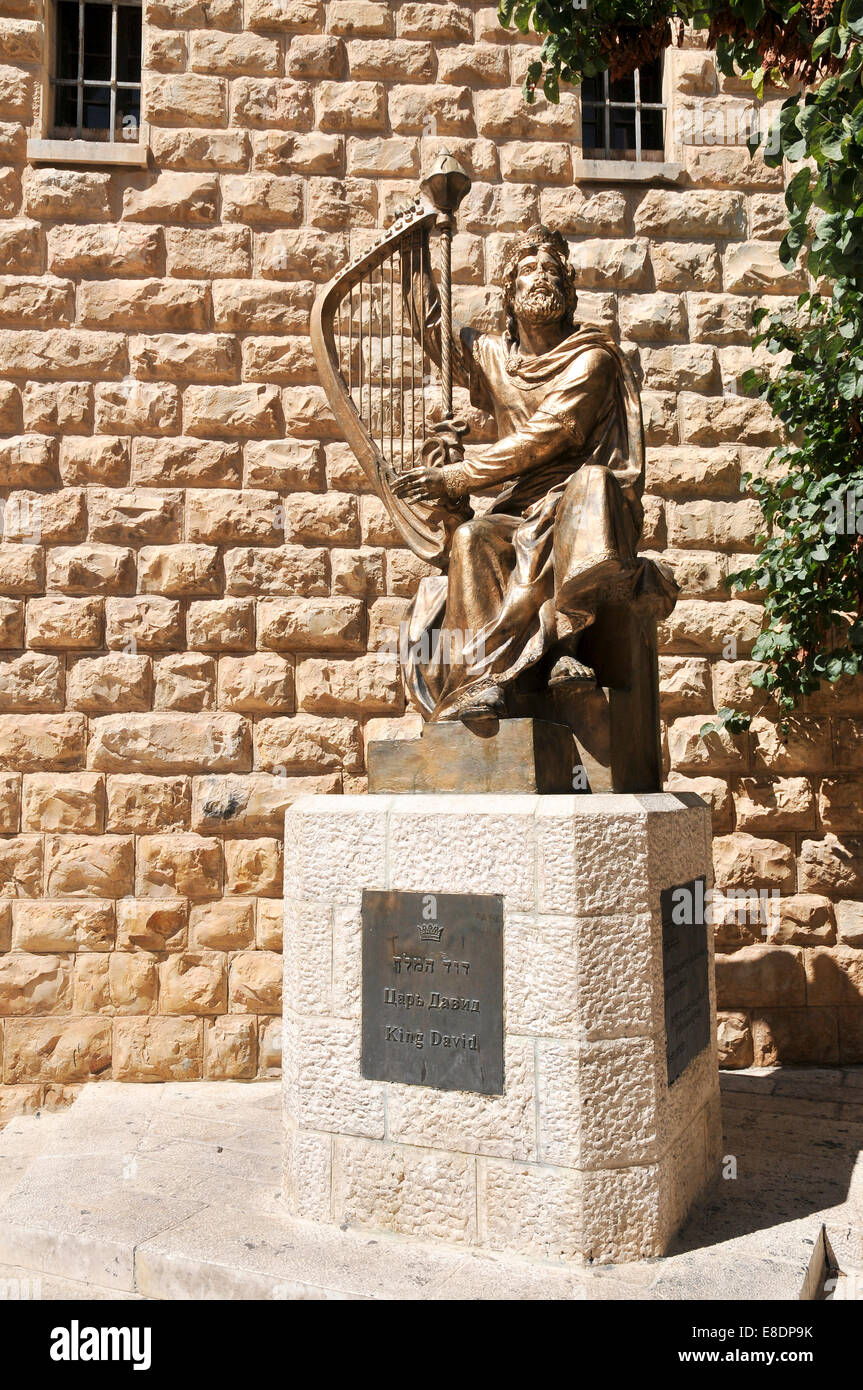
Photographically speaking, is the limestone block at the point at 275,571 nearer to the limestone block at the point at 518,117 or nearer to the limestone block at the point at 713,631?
the limestone block at the point at 713,631

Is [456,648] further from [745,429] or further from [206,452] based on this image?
[745,429]

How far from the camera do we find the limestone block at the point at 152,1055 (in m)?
4.82

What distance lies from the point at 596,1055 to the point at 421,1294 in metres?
0.69

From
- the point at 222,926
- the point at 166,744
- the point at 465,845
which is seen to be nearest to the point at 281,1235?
the point at 465,845

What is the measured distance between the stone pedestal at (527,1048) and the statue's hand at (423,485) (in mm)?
961

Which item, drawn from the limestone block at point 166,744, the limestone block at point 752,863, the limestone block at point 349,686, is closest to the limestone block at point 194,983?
the limestone block at point 166,744

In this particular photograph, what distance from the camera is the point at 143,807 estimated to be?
4949mm

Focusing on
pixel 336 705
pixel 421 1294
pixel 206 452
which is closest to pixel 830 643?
pixel 336 705

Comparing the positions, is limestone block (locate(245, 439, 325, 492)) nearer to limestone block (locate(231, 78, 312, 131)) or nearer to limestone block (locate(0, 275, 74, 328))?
limestone block (locate(0, 275, 74, 328))

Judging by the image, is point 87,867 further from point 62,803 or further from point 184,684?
point 184,684

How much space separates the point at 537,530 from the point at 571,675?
1.62ft

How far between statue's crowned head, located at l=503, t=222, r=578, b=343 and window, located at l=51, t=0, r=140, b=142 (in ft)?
9.90

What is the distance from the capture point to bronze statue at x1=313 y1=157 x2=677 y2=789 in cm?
305

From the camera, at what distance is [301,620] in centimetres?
507
